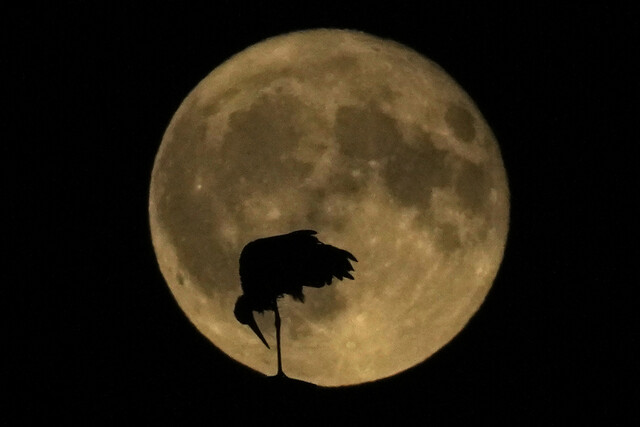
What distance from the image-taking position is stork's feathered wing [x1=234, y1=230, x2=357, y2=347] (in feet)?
15.1

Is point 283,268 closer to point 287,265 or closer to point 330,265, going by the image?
point 287,265

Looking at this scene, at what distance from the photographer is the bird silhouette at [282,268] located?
460 cm

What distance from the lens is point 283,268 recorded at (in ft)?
15.0

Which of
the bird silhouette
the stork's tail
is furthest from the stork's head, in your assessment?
the stork's tail

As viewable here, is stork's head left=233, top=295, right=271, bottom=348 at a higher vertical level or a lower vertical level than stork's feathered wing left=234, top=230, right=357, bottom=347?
lower

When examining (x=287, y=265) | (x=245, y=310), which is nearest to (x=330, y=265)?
(x=287, y=265)

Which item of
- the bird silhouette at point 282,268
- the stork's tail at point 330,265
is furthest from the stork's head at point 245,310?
the stork's tail at point 330,265

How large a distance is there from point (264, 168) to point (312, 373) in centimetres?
191

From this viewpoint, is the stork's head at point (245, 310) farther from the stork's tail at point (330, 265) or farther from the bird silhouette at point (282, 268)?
the stork's tail at point (330, 265)

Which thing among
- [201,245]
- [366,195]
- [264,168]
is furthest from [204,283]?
[366,195]

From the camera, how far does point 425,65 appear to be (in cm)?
644

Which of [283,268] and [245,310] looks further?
[245,310]

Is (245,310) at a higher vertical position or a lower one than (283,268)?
lower

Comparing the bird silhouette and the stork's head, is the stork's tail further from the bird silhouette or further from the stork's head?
the stork's head
